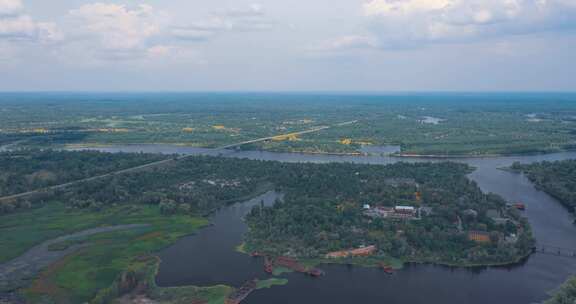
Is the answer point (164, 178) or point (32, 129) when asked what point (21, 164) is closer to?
point (164, 178)

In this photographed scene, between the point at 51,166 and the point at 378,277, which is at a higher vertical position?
the point at 51,166

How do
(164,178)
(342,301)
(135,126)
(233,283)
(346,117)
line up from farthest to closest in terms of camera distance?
1. (346,117)
2. (135,126)
3. (164,178)
4. (233,283)
5. (342,301)

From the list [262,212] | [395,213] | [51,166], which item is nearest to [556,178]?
[395,213]

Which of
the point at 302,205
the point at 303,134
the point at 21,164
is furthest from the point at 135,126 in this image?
the point at 302,205

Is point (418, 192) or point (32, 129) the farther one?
point (32, 129)

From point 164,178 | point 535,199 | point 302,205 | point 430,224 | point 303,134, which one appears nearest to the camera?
point 430,224

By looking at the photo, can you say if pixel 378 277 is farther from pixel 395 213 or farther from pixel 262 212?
pixel 262 212
